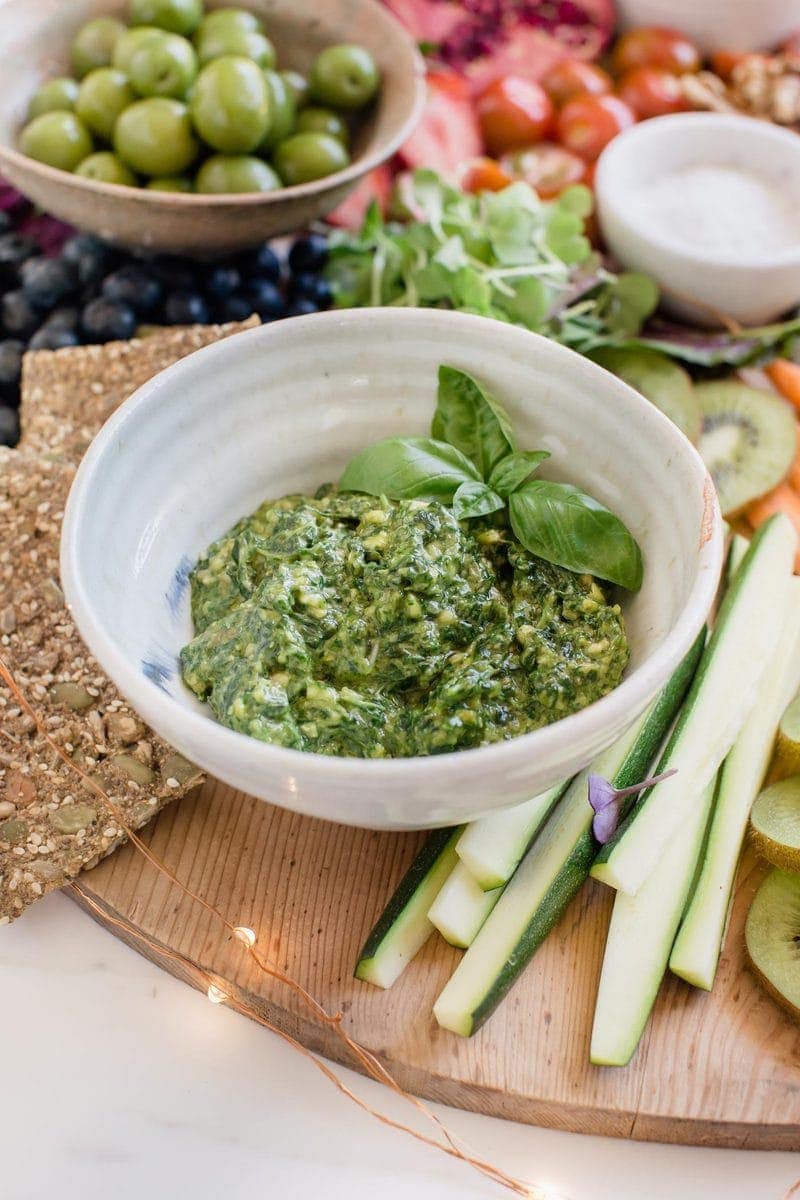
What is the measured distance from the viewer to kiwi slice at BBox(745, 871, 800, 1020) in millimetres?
1676

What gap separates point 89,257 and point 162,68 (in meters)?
0.51

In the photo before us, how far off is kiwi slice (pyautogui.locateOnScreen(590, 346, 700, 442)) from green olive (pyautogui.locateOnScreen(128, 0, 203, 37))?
4.59ft

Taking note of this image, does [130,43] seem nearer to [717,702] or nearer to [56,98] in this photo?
[56,98]

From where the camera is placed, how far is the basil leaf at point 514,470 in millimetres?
1854

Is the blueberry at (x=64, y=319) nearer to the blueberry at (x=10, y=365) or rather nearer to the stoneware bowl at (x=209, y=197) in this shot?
the blueberry at (x=10, y=365)

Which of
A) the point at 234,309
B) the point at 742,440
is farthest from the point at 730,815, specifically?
the point at 234,309

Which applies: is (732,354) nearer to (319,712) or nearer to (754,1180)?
→ (319,712)

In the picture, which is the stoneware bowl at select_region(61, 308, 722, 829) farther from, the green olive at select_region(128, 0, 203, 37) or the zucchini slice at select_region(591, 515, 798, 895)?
the green olive at select_region(128, 0, 203, 37)

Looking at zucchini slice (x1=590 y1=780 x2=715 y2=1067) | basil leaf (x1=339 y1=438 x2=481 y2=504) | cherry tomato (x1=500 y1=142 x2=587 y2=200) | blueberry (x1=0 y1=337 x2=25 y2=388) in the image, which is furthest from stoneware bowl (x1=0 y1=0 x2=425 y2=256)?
zucchini slice (x1=590 y1=780 x2=715 y2=1067)

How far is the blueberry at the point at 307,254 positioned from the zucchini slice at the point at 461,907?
5.87ft

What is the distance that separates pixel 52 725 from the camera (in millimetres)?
1892

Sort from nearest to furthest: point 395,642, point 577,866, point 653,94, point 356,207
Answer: point 395,642, point 577,866, point 356,207, point 653,94

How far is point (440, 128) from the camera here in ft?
11.2

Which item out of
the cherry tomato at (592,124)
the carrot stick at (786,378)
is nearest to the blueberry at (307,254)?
the cherry tomato at (592,124)
